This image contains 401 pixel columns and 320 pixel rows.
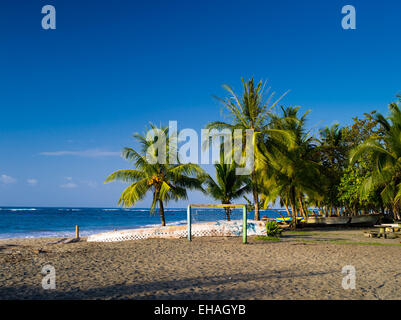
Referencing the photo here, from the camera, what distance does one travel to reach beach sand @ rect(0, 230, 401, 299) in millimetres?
5910

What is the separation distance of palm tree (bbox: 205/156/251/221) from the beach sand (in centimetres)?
1130

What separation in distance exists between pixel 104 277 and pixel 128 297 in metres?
1.88

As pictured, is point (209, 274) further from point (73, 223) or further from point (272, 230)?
point (73, 223)

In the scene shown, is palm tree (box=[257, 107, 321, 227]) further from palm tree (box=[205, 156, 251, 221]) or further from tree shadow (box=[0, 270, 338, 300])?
tree shadow (box=[0, 270, 338, 300])

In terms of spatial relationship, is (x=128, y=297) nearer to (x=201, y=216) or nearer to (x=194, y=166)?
(x=201, y=216)

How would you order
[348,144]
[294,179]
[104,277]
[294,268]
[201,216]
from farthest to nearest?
[348,144], [294,179], [201,216], [294,268], [104,277]

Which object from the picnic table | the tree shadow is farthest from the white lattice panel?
the tree shadow

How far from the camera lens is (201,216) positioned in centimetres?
1736

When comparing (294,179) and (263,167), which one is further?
(294,179)

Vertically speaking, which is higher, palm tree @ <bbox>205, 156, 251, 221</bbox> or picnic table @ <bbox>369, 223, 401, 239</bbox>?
palm tree @ <bbox>205, 156, 251, 221</bbox>

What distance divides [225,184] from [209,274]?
52.4ft

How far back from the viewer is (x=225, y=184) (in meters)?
23.4
